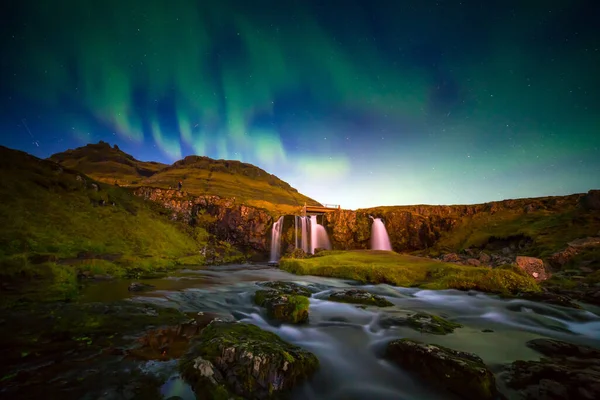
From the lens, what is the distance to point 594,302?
15.0 m

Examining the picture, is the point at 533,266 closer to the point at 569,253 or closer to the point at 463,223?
the point at 569,253

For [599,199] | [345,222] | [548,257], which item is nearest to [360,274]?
[548,257]

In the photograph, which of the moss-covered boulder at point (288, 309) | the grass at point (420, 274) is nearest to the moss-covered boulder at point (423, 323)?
the moss-covered boulder at point (288, 309)

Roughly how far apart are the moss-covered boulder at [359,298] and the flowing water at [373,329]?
65 cm

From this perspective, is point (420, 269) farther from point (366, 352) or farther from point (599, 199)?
point (599, 199)

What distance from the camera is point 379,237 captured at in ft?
192

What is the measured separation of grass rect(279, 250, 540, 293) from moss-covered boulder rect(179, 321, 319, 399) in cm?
1591

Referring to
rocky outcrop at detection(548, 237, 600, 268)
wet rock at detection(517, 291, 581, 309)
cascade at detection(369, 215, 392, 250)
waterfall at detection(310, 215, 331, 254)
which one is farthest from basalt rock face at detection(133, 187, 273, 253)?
wet rock at detection(517, 291, 581, 309)

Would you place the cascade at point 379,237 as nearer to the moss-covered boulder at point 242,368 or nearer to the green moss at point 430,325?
the green moss at point 430,325

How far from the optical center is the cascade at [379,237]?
5797cm

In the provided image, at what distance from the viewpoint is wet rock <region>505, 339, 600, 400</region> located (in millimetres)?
5387

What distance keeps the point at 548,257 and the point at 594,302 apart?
16584mm

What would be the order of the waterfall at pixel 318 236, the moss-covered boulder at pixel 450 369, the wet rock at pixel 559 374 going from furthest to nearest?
the waterfall at pixel 318 236
the moss-covered boulder at pixel 450 369
the wet rock at pixel 559 374

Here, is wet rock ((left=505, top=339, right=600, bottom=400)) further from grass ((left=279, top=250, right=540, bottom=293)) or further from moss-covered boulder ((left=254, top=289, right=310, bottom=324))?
grass ((left=279, top=250, right=540, bottom=293))
